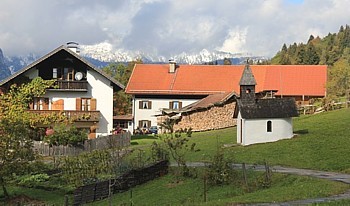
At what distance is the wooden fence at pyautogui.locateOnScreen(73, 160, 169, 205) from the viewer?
25.4 m

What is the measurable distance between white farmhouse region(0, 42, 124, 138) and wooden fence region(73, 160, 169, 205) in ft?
76.3

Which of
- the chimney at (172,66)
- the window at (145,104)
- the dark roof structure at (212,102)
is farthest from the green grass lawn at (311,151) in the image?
the chimney at (172,66)

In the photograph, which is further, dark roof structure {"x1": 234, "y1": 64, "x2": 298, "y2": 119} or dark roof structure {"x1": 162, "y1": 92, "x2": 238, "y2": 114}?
dark roof structure {"x1": 162, "y1": 92, "x2": 238, "y2": 114}

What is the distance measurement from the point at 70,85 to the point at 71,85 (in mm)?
95

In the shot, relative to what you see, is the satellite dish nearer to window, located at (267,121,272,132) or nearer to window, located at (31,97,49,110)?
window, located at (31,97,49,110)

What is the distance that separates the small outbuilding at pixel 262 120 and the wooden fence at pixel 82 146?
9.46 metres

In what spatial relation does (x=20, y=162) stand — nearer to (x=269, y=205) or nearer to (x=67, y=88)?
(x=269, y=205)

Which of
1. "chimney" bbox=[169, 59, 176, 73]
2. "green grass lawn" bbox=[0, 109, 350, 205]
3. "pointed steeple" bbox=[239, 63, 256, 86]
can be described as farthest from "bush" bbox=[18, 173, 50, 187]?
"chimney" bbox=[169, 59, 176, 73]

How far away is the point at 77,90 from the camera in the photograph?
5409 centimetres

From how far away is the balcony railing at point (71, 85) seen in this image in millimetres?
53938

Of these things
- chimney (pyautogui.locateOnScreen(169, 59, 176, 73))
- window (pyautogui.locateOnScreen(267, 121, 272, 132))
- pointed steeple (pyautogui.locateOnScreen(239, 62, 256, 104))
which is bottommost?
window (pyautogui.locateOnScreen(267, 121, 272, 132))

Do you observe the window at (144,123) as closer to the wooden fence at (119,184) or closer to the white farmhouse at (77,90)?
the white farmhouse at (77,90)

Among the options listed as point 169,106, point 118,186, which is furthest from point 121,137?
point 169,106

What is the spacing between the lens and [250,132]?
3909cm
